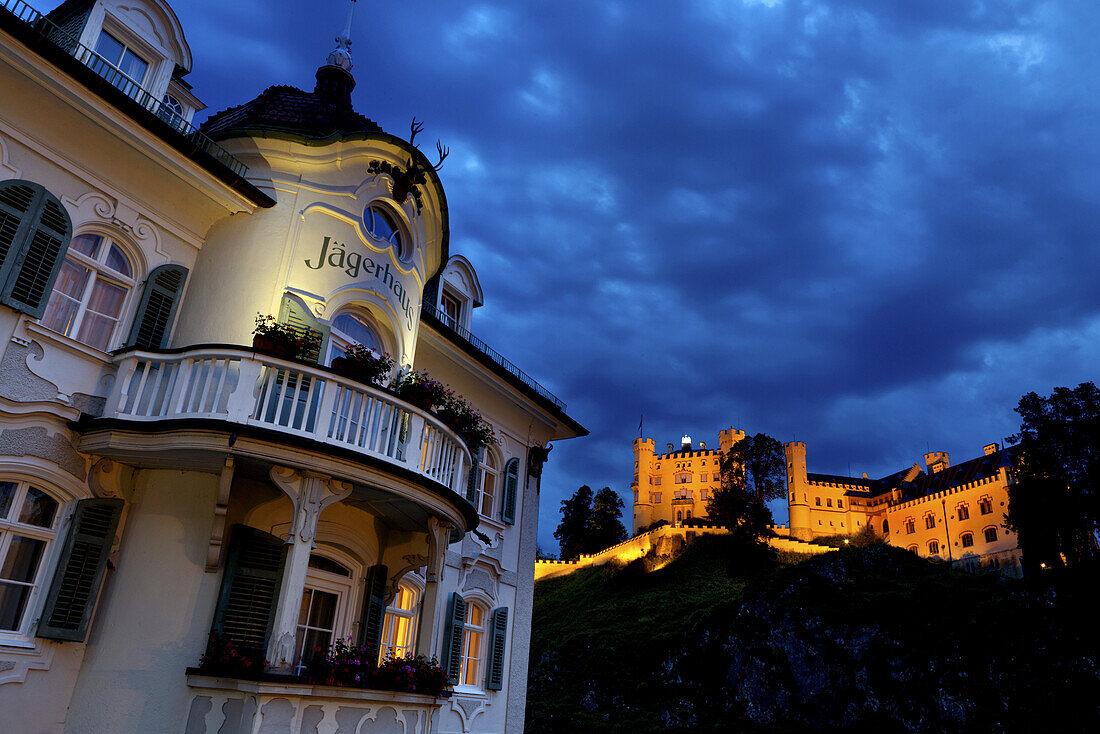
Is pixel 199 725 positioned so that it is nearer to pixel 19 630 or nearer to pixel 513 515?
pixel 19 630

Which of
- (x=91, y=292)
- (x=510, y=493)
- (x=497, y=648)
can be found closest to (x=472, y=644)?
(x=497, y=648)

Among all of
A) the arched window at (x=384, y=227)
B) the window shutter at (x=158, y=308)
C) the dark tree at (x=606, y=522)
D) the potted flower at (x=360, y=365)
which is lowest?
the potted flower at (x=360, y=365)

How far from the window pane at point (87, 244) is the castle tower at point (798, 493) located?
276 feet

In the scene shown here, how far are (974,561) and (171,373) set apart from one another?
7758 centimetres

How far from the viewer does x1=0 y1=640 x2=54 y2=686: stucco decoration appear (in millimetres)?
7945

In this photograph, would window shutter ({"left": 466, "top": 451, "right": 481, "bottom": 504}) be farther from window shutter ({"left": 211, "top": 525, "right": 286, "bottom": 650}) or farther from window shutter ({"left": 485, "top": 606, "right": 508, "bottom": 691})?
window shutter ({"left": 211, "top": 525, "right": 286, "bottom": 650})

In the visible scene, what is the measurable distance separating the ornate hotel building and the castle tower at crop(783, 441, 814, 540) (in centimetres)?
8069

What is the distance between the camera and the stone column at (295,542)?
8516 millimetres

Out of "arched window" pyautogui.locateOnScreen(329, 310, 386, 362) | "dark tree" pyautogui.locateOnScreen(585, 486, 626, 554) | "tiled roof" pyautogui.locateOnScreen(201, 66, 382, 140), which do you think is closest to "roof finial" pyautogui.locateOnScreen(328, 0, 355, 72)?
"tiled roof" pyautogui.locateOnScreen(201, 66, 382, 140)

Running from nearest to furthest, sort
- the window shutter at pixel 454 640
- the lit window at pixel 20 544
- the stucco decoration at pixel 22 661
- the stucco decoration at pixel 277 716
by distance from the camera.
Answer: the stucco decoration at pixel 22 661
the stucco decoration at pixel 277 716
the lit window at pixel 20 544
the window shutter at pixel 454 640

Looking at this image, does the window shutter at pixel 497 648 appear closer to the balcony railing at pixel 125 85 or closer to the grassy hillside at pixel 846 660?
the balcony railing at pixel 125 85

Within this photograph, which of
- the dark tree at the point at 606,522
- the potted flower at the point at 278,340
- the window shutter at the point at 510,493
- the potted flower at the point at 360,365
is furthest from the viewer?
the dark tree at the point at 606,522

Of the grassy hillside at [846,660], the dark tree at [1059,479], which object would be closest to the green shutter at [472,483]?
the grassy hillside at [846,660]

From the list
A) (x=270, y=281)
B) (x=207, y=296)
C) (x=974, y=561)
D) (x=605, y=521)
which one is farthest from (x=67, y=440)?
(x=974, y=561)
